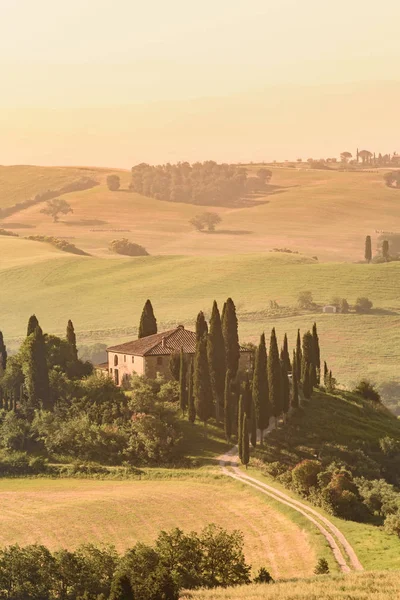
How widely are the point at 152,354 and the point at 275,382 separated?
14.9 m

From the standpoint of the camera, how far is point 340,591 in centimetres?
5181

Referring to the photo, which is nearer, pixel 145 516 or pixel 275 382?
pixel 145 516

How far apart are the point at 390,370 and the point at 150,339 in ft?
234

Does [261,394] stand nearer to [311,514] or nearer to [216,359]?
[216,359]

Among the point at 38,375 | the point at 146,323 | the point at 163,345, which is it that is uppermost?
the point at 146,323

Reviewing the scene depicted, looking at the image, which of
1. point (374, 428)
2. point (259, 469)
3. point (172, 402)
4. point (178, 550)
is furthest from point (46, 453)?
point (178, 550)

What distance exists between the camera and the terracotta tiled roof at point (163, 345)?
10425 centimetres

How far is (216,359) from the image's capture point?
9738cm

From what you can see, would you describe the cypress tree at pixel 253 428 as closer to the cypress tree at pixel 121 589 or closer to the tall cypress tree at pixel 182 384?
→ the tall cypress tree at pixel 182 384

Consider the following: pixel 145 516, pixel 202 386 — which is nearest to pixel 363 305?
pixel 202 386

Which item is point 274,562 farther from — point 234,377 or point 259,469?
point 234,377

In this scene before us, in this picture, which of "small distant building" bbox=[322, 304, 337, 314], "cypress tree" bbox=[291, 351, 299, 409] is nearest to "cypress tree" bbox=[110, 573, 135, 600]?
"cypress tree" bbox=[291, 351, 299, 409]

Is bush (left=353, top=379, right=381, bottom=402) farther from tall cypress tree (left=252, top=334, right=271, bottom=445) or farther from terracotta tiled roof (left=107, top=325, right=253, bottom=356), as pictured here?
tall cypress tree (left=252, top=334, right=271, bottom=445)

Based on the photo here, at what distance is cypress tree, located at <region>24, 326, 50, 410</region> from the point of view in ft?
331
